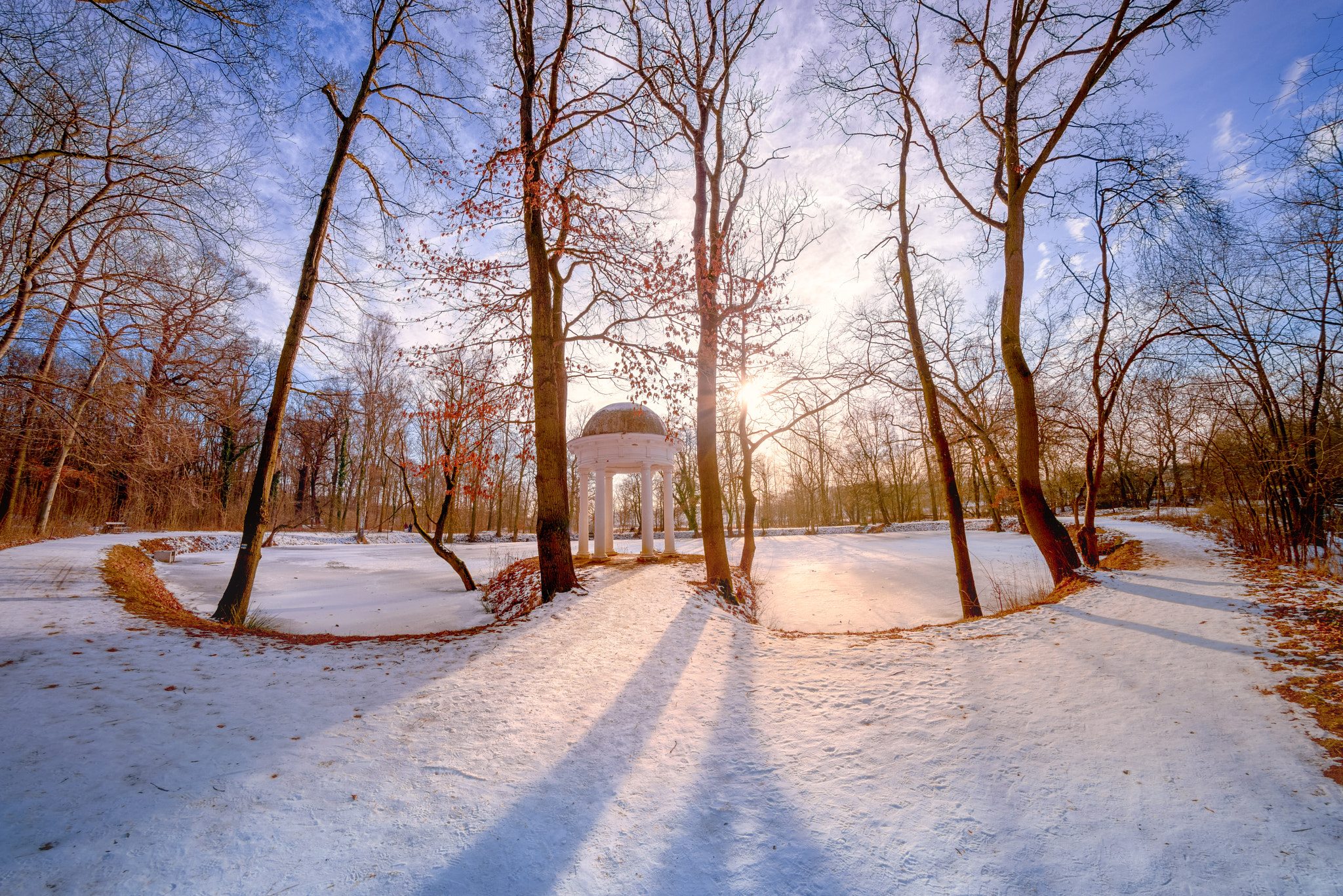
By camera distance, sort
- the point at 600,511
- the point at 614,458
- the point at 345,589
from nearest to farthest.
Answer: the point at 345,589 → the point at 614,458 → the point at 600,511

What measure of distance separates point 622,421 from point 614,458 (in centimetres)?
106

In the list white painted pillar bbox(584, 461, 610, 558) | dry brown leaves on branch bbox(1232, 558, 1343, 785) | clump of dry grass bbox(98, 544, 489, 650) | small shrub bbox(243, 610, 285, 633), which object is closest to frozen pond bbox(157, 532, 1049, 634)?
small shrub bbox(243, 610, 285, 633)

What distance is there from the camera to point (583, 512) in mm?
13859

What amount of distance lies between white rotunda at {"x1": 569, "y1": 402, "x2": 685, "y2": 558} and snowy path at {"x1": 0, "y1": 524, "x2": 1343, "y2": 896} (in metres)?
8.42

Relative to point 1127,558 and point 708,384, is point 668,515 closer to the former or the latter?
point 708,384

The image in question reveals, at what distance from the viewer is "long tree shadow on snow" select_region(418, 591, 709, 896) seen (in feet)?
6.73

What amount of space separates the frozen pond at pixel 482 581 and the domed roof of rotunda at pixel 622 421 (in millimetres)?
5422

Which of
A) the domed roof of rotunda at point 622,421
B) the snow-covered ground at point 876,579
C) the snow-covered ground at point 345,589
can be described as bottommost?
the snow-covered ground at point 876,579

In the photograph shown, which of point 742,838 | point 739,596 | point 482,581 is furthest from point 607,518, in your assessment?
point 742,838

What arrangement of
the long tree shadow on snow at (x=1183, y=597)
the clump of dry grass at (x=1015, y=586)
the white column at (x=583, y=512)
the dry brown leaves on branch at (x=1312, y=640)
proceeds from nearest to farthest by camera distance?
the dry brown leaves on branch at (x=1312, y=640)
the long tree shadow on snow at (x=1183, y=597)
the clump of dry grass at (x=1015, y=586)
the white column at (x=583, y=512)

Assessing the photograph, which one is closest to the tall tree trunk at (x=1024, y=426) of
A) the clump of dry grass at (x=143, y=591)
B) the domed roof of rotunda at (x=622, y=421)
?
the domed roof of rotunda at (x=622, y=421)

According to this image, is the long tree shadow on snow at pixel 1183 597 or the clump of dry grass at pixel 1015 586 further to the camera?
the clump of dry grass at pixel 1015 586

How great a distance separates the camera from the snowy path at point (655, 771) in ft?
6.80

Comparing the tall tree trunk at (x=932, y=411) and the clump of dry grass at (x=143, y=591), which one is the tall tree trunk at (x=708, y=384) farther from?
the clump of dry grass at (x=143, y=591)
